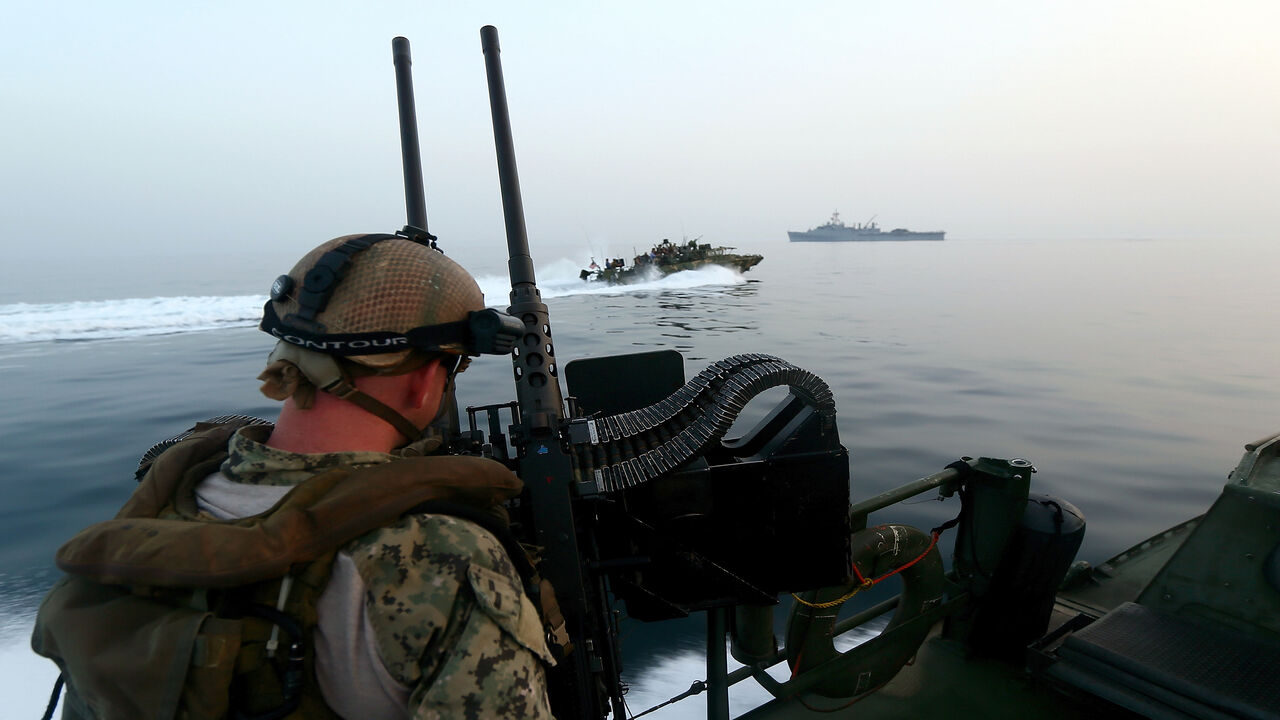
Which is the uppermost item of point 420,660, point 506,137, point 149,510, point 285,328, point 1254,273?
point 506,137

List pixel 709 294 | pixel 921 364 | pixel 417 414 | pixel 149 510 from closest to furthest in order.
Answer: pixel 149 510 → pixel 417 414 → pixel 921 364 → pixel 709 294

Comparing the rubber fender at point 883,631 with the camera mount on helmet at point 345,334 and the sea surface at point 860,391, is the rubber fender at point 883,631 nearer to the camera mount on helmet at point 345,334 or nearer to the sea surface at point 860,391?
the sea surface at point 860,391

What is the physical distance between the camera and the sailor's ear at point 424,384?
1.59m

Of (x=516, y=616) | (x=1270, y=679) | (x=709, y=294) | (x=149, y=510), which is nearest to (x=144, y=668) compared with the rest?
(x=149, y=510)

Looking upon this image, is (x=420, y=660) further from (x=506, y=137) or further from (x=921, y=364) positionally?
(x=921, y=364)

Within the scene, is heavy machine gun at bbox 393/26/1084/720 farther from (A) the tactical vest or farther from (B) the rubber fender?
(A) the tactical vest

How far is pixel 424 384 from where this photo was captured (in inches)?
63.4

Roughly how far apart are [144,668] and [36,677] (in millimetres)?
5513

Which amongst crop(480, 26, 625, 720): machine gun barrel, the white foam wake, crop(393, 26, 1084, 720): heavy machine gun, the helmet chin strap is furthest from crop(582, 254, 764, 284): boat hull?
the helmet chin strap

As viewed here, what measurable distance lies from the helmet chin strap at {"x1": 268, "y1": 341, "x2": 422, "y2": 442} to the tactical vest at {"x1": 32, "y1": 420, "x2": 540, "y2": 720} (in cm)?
22

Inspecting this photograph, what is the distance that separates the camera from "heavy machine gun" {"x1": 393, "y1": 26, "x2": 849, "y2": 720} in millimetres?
2402

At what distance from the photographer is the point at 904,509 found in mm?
7758

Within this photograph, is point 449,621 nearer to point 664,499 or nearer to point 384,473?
point 384,473

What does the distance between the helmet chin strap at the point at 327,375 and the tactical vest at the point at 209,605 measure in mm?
222
